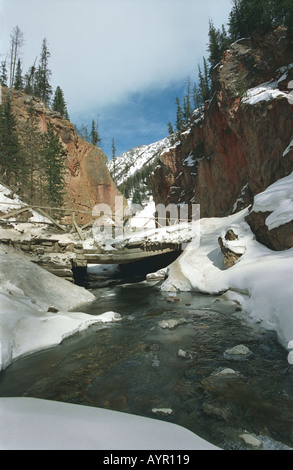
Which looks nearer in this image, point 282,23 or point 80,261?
point 80,261

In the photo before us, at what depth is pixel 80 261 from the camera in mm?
13484

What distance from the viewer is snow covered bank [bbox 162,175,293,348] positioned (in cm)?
566

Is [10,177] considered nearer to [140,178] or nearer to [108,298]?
[108,298]

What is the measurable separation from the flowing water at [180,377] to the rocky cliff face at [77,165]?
99.2 feet

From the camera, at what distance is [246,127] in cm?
2162

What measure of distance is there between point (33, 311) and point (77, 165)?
34.5 meters

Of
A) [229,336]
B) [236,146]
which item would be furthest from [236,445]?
[236,146]

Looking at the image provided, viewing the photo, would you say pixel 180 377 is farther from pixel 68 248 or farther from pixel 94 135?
pixel 94 135

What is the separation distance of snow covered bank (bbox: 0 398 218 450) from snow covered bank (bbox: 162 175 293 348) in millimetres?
3532

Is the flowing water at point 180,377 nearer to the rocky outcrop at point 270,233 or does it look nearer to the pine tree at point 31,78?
the rocky outcrop at point 270,233

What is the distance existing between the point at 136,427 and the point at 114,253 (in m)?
12.0

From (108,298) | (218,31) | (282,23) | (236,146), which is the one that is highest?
(218,31)

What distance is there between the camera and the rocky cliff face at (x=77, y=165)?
113 feet

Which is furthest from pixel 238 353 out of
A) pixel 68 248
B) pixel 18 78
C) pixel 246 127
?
pixel 18 78
